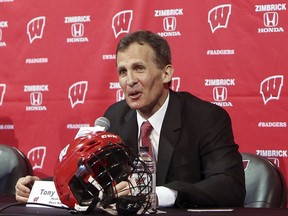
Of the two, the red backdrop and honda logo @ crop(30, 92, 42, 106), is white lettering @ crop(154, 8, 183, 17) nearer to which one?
the red backdrop

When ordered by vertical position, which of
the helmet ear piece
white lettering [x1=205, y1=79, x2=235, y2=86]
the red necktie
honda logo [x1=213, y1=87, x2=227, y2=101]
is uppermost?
white lettering [x1=205, y1=79, x2=235, y2=86]

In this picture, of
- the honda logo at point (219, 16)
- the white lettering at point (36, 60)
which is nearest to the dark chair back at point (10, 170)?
the white lettering at point (36, 60)

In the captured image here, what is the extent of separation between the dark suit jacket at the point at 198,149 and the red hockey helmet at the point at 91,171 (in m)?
0.59

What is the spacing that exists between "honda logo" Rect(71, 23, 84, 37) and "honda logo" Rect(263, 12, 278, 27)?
1.35 meters

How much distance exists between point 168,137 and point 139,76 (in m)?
0.32

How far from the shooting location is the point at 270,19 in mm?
3770

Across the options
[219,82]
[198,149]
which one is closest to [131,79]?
[198,149]

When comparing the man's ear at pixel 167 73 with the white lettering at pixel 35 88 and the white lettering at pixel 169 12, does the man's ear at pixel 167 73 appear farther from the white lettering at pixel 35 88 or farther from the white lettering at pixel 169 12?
the white lettering at pixel 35 88

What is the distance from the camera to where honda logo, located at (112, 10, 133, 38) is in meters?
4.22

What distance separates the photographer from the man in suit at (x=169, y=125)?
8.77 feet

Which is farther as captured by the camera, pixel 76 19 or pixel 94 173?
pixel 76 19

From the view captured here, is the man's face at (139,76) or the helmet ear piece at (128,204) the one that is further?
the man's face at (139,76)

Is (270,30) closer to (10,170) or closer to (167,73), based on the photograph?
(167,73)

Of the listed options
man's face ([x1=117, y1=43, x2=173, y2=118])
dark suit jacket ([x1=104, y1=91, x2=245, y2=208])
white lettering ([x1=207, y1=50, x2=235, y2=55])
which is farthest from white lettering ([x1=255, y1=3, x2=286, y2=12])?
man's face ([x1=117, y1=43, x2=173, y2=118])
